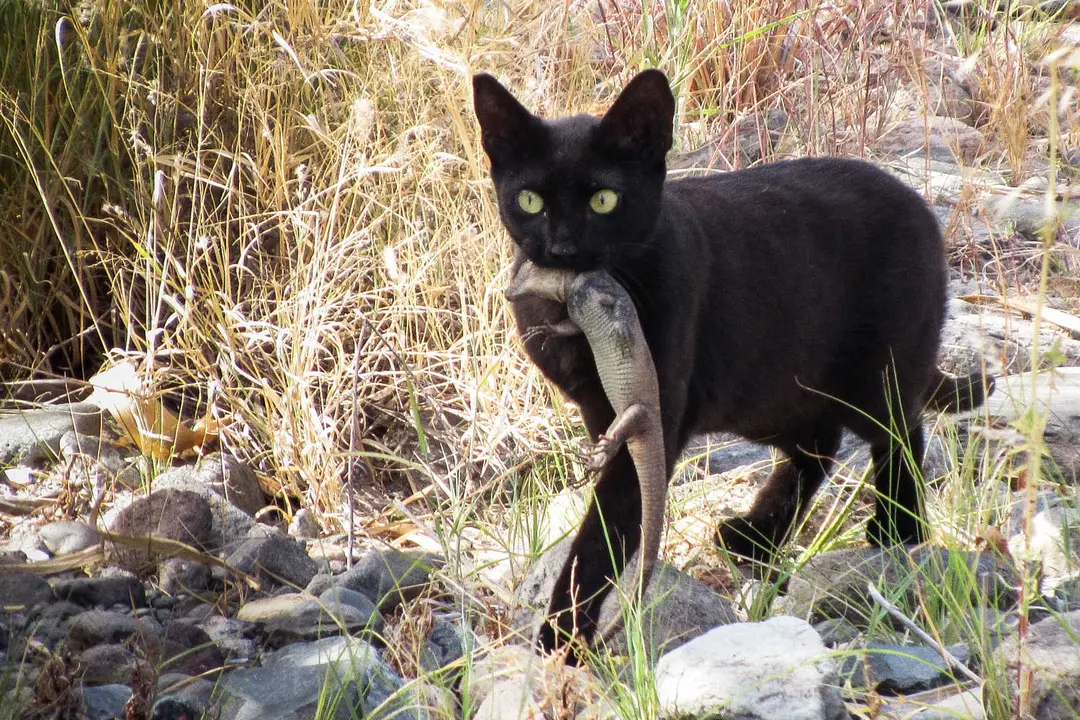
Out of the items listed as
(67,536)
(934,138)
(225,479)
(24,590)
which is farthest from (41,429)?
(934,138)

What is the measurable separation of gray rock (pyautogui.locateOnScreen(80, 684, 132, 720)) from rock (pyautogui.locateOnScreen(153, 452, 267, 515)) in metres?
1.21

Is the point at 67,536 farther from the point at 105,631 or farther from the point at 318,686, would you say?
the point at 318,686

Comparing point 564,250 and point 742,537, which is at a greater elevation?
point 564,250

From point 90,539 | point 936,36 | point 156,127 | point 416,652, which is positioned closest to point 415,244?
point 156,127

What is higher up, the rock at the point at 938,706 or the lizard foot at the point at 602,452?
the lizard foot at the point at 602,452

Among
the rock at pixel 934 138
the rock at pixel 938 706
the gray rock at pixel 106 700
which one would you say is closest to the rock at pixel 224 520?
the gray rock at pixel 106 700

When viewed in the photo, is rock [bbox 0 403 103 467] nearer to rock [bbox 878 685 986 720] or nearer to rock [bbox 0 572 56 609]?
rock [bbox 0 572 56 609]

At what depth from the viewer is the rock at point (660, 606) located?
2416 mm

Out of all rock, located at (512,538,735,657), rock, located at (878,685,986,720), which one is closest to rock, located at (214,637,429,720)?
rock, located at (512,538,735,657)

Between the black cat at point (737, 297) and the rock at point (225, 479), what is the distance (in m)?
1.28

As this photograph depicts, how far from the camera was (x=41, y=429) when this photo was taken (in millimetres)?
3596

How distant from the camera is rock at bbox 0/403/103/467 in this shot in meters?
3.54

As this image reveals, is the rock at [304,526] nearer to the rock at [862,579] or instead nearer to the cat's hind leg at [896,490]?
the rock at [862,579]

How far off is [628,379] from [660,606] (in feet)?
1.80
